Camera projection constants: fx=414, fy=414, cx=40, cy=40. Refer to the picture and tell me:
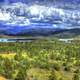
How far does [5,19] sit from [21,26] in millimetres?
5151

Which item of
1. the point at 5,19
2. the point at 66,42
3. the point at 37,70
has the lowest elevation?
the point at 66,42

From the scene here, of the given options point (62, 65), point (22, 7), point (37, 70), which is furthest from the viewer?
point (22, 7)

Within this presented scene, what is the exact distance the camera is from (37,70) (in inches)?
1677

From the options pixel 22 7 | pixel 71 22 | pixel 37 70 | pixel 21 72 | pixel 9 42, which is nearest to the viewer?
pixel 21 72

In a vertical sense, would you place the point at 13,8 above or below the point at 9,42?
above

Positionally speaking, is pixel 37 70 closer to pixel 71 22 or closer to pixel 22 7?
pixel 22 7

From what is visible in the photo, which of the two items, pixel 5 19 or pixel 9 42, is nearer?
pixel 5 19

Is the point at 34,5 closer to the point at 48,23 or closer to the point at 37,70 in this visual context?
the point at 48,23

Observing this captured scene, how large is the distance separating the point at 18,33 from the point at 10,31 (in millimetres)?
6639

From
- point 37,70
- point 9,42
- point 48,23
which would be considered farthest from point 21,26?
point 9,42

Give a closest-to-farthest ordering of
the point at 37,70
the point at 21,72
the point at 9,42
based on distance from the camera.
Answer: the point at 21,72, the point at 37,70, the point at 9,42

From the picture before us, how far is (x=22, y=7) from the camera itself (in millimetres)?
57031

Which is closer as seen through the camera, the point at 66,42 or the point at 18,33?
the point at 18,33

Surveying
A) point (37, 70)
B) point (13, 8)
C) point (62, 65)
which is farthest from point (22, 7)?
point (37, 70)
